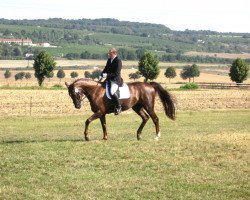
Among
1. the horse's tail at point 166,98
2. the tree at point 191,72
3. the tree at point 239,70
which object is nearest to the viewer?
the horse's tail at point 166,98

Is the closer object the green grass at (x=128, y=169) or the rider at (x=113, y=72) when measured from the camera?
the green grass at (x=128, y=169)

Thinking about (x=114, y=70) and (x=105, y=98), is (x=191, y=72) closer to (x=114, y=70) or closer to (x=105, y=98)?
(x=105, y=98)

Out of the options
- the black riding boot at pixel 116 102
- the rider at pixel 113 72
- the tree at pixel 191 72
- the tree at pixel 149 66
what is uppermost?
the rider at pixel 113 72

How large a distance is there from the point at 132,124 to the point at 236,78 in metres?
57.9

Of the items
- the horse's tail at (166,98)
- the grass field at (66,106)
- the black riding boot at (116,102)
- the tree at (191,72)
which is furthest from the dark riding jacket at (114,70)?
the tree at (191,72)

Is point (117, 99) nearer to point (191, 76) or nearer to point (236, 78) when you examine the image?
point (236, 78)

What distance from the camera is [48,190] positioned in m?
10.9

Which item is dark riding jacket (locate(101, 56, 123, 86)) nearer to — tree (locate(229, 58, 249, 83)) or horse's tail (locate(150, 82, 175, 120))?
horse's tail (locate(150, 82, 175, 120))

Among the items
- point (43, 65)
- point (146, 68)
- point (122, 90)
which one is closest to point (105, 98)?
point (122, 90)

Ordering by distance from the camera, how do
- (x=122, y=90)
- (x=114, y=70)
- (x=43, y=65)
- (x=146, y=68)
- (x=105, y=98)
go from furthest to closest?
(x=146, y=68) < (x=43, y=65) < (x=122, y=90) < (x=105, y=98) < (x=114, y=70)

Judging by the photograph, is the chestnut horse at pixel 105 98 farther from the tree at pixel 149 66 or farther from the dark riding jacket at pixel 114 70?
the tree at pixel 149 66

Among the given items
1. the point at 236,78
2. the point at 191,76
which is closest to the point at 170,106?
the point at 236,78

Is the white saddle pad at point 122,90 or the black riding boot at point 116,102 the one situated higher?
the white saddle pad at point 122,90

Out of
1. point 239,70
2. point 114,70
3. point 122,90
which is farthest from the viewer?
point 239,70
